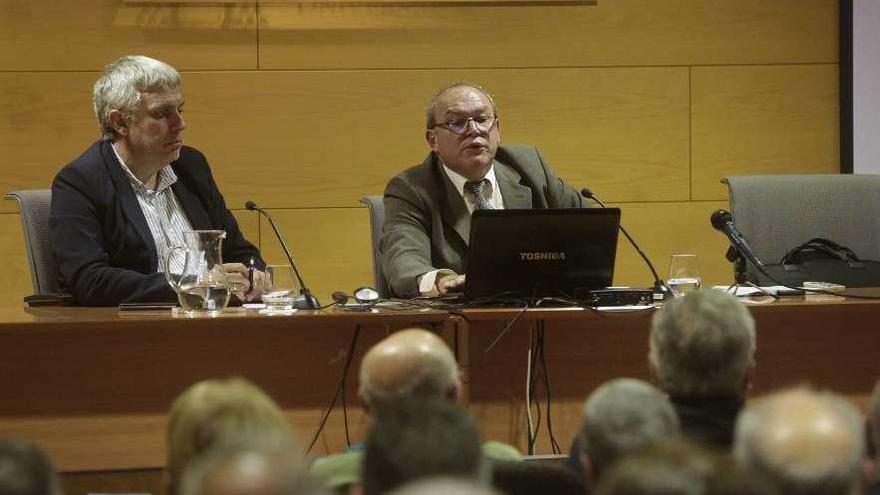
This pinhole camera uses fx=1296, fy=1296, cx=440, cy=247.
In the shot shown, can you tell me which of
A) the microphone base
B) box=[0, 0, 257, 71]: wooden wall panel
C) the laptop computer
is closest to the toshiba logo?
the laptop computer

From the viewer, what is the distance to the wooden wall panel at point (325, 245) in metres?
5.14

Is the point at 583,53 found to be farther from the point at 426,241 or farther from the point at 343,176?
the point at 426,241

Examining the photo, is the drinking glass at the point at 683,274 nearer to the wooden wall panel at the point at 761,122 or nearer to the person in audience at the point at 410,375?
the person in audience at the point at 410,375

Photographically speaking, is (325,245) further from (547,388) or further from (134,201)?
(547,388)

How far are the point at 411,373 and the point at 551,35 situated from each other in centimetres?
328

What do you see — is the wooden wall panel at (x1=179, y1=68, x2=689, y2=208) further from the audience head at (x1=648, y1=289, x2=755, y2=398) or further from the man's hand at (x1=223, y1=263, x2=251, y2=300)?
the audience head at (x1=648, y1=289, x2=755, y2=398)

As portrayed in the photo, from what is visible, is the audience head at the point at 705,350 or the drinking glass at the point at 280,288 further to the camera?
the drinking glass at the point at 280,288

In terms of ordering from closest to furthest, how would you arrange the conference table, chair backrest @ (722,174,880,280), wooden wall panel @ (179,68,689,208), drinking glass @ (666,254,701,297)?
the conference table < drinking glass @ (666,254,701,297) < chair backrest @ (722,174,880,280) < wooden wall panel @ (179,68,689,208)

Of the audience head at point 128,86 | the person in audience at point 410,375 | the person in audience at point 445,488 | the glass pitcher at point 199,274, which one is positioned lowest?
the person in audience at point 410,375

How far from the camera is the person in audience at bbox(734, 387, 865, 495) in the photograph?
→ 140cm

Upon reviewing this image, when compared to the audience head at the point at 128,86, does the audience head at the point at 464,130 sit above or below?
below

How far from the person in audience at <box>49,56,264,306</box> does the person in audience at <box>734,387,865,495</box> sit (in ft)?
7.38

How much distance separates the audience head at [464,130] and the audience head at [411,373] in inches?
76.9

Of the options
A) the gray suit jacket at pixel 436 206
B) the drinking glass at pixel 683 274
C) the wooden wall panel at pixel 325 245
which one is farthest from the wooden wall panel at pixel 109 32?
the drinking glass at pixel 683 274
